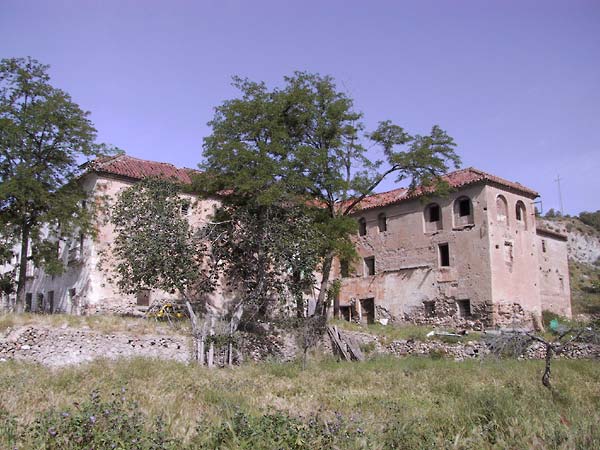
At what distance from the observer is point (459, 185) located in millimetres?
30703

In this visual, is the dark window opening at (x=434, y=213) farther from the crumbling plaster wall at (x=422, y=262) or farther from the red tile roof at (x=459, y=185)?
the red tile roof at (x=459, y=185)

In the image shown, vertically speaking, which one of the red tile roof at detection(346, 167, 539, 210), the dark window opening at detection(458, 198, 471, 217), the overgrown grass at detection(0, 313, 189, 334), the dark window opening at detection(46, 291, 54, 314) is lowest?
the overgrown grass at detection(0, 313, 189, 334)

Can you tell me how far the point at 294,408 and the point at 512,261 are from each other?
23320mm

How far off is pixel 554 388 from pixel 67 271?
75.9ft

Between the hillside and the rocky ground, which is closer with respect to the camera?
the rocky ground

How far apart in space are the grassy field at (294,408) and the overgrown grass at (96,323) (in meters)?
3.30

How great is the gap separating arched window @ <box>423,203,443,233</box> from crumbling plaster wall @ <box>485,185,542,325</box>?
118 inches

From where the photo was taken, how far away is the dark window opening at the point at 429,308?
103 feet

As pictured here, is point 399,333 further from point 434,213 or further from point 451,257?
point 434,213

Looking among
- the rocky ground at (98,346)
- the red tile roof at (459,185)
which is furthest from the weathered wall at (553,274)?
the rocky ground at (98,346)

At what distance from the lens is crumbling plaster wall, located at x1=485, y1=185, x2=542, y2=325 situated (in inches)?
1156

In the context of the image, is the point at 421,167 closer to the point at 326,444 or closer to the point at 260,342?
the point at 260,342

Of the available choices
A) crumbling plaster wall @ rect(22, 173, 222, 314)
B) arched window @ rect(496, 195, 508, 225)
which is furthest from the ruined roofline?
crumbling plaster wall @ rect(22, 173, 222, 314)

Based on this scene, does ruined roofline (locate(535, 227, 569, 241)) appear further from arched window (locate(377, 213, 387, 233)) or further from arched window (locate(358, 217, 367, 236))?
arched window (locate(358, 217, 367, 236))
